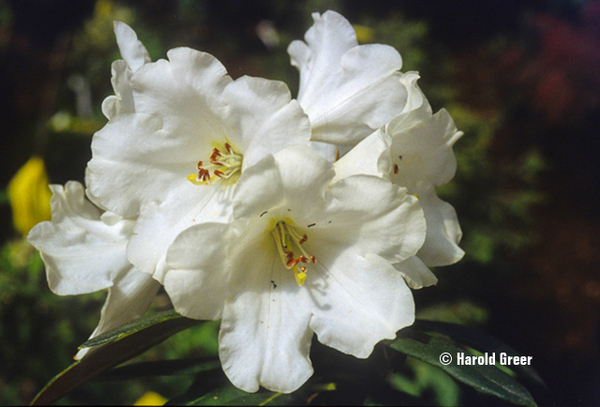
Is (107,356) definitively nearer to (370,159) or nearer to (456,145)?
(370,159)

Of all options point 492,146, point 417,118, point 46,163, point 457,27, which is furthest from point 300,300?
point 457,27

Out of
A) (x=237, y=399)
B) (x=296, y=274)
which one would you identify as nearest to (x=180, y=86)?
A: (x=296, y=274)

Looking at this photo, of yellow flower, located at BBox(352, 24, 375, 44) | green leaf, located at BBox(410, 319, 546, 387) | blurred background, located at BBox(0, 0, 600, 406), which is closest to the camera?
green leaf, located at BBox(410, 319, 546, 387)

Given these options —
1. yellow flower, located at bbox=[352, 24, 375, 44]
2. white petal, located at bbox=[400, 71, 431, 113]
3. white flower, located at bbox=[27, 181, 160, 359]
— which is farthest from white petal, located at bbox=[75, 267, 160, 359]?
yellow flower, located at bbox=[352, 24, 375, 44]

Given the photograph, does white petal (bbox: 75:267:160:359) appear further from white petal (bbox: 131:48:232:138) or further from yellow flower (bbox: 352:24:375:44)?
yellow flower (bbox: 352:24:375:44)

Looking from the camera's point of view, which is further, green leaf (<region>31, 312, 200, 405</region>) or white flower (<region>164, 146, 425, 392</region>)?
green leaf (<region>31, 312, 200, 405</region>)

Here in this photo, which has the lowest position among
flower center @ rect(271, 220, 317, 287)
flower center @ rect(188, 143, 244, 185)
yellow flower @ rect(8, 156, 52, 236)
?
yellow flower @ rect(8, 156, 52, 236)

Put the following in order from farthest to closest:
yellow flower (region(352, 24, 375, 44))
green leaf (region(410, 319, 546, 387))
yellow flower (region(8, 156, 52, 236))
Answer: yellow flower (region(352, 24, 375, 44))
yellow flower (region(8, 156, 52, 236))
green leaf (region(410, 319, 546, 387))

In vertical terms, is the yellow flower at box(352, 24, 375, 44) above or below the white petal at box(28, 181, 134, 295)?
above
